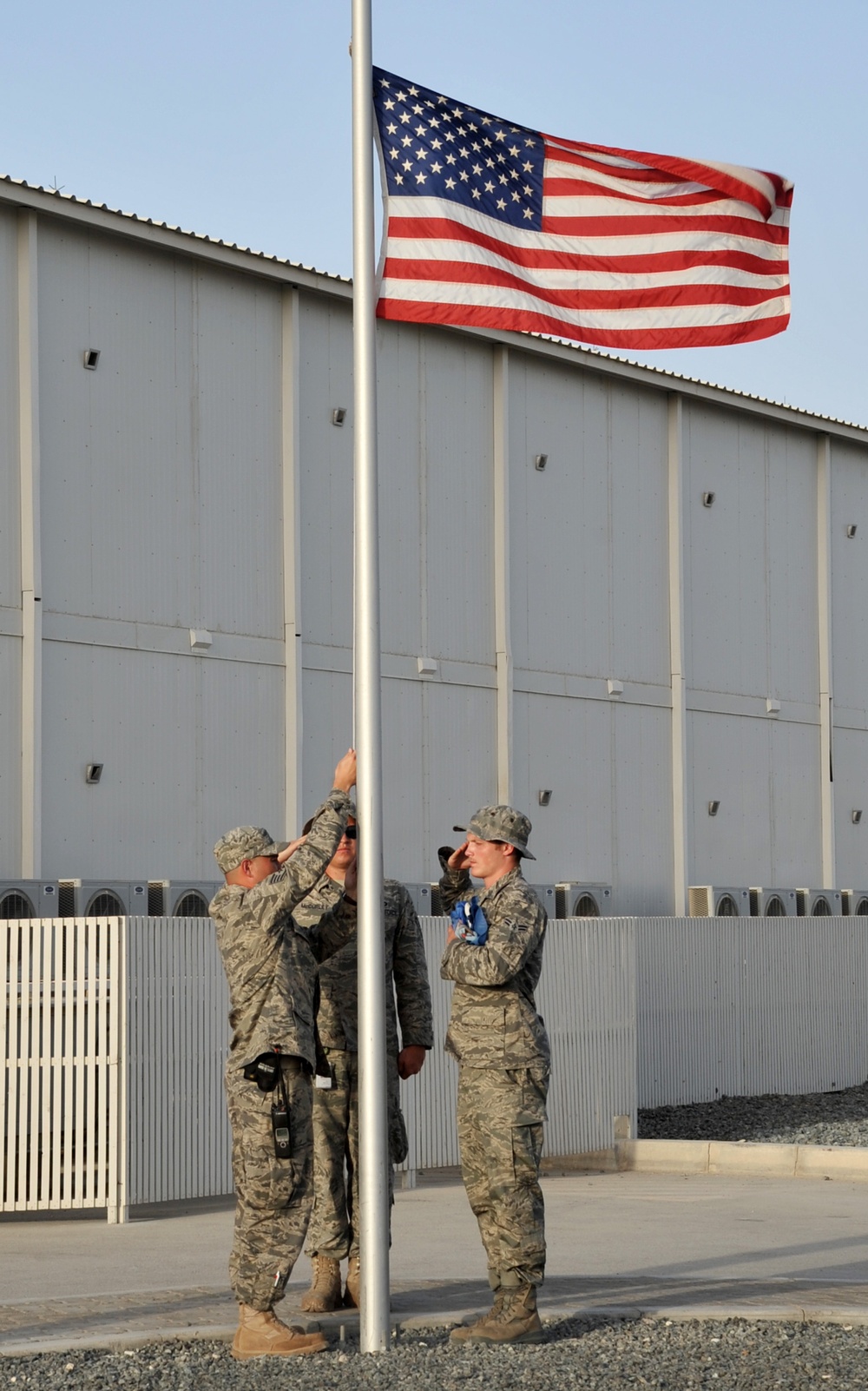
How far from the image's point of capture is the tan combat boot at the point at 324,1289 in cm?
811

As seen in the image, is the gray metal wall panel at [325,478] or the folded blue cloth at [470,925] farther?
the gray metal wall panel at [325,478]

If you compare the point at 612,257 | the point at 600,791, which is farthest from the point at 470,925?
the point at 600,791

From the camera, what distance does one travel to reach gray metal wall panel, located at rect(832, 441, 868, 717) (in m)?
29.9

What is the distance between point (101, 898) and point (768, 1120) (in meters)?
6.63

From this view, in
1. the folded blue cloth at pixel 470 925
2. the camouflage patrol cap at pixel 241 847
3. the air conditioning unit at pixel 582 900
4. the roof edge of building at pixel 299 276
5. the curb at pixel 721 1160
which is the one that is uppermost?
the roof edge of building at pixel 299 276

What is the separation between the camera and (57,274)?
1898 cm

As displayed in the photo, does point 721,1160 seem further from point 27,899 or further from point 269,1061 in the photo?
point 269,1061

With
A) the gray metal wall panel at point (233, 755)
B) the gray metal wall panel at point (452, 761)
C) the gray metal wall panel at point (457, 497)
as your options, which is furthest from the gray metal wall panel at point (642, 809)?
the gray metal wall panel at point (233, 755)

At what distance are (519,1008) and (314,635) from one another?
1406 centimetres

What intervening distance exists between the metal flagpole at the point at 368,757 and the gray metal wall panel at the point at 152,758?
36.7 ft

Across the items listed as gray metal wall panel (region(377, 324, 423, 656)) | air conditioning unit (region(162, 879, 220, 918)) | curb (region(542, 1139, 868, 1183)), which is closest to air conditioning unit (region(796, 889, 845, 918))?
gray metal wall panel (region(377, 324, 423, 656))

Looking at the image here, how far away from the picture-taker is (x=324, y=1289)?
8125 mm

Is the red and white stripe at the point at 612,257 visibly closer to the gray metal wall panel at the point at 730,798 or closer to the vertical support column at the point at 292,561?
the vertical support column at the point at 292,561

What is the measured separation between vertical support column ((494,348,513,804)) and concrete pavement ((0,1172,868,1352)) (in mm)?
10159
